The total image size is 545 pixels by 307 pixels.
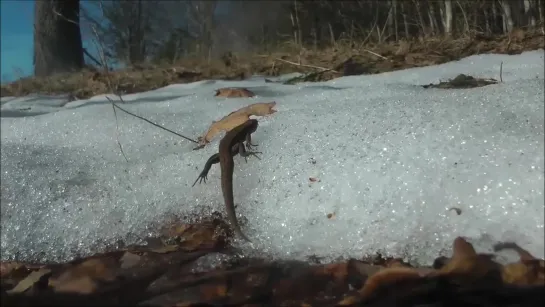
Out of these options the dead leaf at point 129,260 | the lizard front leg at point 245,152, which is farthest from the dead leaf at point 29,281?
the lizard front leg at point 245,152

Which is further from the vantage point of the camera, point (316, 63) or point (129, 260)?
point (316, 63)

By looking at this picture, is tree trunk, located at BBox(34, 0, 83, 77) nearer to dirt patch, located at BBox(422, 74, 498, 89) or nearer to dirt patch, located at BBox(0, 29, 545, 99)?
dirt patch, located at BBox(0, 29, 545, 99)

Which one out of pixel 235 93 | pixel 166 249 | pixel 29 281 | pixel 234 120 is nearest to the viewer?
pixel 29 281

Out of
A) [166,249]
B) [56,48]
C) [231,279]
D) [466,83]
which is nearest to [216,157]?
[166,249]

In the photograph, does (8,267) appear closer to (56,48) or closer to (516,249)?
(516,249)

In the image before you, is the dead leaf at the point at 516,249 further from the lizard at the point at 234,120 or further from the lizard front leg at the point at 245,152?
the lizard at the point at 234,120

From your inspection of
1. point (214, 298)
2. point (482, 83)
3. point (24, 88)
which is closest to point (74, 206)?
point (214, 298)
